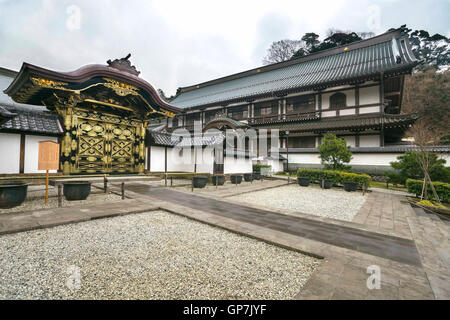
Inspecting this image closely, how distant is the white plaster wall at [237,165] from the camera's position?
12932 mm

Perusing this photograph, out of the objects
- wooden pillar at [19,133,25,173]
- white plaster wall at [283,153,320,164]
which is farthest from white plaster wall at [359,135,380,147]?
wooden pillar at [19,133,25,173]

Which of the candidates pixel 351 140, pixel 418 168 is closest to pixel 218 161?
pixel 418 168

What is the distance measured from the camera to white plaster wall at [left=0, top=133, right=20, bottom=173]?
8547mm

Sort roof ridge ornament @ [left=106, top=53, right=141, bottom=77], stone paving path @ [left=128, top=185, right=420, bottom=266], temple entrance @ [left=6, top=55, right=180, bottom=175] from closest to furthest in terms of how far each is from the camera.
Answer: stone paving path @ [left=128, top=185, right=420, bottom=266] < temple entrance @ [left=6, top=55, right=180, bottom=175] < roof ridge ornament @ [left=106, top=53, right=141, bottom=77]

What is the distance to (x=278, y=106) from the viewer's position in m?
21.6

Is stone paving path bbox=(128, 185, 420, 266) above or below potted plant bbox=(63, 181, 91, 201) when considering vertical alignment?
below

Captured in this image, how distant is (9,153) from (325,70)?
2539 centimetres

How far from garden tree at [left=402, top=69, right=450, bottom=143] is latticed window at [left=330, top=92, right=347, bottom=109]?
13389mm

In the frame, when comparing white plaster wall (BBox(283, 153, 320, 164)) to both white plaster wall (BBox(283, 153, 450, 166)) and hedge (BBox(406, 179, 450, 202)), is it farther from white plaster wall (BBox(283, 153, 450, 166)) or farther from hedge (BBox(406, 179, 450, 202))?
hedge (BBox(406, 179, 450, 202))

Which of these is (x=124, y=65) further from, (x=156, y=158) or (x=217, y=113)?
(x=217, y=113)

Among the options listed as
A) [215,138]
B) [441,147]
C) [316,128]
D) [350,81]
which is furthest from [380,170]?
[215,138]

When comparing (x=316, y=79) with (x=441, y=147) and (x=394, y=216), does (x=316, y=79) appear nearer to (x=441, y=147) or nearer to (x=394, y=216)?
(x=441, y=147)

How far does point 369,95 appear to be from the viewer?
16891mm
